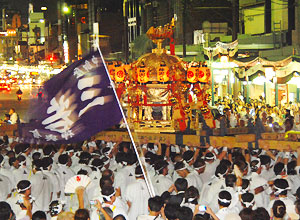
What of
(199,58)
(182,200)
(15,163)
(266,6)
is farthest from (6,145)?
(266,6)

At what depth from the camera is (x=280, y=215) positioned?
6223mm

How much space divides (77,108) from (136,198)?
5.76 feet

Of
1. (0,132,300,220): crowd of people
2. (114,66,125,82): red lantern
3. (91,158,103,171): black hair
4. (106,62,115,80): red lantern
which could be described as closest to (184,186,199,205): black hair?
(0,132,300,220): crowd of people

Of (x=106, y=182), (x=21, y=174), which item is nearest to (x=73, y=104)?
(x=106, y=182)

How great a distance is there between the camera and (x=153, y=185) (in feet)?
27.8

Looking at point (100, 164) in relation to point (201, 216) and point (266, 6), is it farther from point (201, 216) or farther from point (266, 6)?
point (266, 6)

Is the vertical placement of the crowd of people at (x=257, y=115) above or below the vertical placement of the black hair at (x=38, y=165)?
below

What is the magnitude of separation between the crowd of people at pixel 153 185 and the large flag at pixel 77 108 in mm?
733

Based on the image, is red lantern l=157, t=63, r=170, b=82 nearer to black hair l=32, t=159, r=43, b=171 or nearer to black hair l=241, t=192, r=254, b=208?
black hair l=32, t=159, r=43, b=171

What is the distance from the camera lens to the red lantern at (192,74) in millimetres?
18453

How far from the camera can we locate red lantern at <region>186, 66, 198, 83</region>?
1845 cm

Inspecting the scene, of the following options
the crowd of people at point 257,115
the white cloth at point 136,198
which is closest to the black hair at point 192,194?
the white cloth at point 136,198

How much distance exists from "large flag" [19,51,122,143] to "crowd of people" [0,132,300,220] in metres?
0.73

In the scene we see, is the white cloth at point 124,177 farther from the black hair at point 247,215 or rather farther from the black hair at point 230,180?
the black hair at point 247,215
